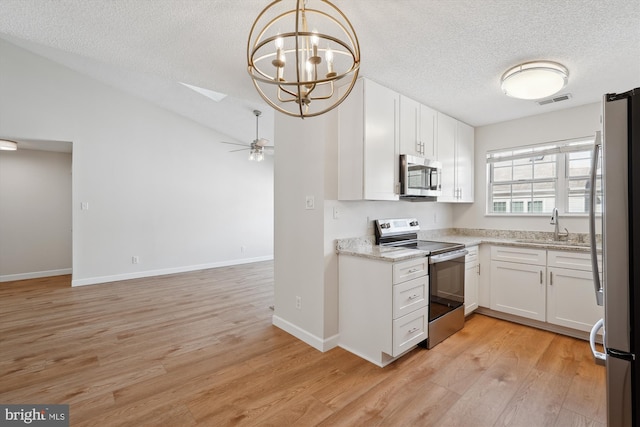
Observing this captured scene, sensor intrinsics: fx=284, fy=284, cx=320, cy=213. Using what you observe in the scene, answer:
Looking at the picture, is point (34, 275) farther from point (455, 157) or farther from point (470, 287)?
point (455, 157)

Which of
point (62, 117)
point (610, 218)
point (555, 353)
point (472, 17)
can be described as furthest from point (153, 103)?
point (555, 353)

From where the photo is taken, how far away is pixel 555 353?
2.52 meters

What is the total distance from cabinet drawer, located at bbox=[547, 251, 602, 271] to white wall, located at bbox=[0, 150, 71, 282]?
7816mm

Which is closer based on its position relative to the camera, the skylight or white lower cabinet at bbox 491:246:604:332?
white lower cabinet at bbox 491:246:604:332

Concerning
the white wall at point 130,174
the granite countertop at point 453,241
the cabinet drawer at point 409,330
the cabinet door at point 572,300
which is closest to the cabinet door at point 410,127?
the granite countertop at point 453,241

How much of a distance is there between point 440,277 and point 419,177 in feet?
3.30

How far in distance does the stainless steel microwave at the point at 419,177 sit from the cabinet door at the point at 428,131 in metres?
0.13

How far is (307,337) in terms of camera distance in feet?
8.83

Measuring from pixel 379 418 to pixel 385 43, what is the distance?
247cm

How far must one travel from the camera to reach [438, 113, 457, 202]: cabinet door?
3.37m

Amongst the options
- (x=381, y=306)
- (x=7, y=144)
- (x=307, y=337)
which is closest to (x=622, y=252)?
(x=381, y=306)

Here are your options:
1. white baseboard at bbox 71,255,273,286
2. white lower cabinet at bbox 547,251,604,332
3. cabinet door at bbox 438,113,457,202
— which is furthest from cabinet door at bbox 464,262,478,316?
white baseboard at bbox 71,255,273,286

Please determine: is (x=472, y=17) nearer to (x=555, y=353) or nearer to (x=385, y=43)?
(x=385, y=43)

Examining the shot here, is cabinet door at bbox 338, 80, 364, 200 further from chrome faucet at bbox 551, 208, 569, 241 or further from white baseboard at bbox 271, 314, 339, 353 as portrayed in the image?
chrome faucet at bbox 551, 208, 569, 241
